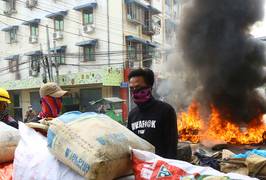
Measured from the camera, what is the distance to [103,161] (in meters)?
1.56

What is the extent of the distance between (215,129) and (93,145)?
1143 centimetres

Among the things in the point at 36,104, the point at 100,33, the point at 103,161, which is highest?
the point at 100,33

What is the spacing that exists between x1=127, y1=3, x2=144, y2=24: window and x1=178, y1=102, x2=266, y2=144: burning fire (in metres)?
11.1

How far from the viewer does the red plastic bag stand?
7.80 ft

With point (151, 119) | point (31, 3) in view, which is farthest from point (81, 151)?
point (31, 3)

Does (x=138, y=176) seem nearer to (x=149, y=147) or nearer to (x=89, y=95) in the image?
(x=149, y=147)

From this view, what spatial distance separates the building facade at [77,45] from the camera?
2184 centimetres

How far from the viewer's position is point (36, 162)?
1990mm

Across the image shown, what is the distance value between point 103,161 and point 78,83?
20.8m

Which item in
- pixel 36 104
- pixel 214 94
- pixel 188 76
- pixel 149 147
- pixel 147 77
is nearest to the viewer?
pixel 149 147

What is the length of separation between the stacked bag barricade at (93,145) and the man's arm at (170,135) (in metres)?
0.47

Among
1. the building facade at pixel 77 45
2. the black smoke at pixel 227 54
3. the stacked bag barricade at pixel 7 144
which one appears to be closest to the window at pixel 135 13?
the building facade at pixel 77 45

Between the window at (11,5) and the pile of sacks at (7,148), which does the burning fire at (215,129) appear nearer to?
the pile of sacks at (7,148)

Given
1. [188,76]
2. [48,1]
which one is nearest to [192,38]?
[188,76]
